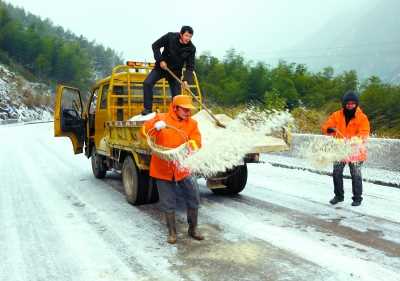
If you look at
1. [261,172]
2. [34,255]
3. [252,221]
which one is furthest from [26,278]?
[261,172]

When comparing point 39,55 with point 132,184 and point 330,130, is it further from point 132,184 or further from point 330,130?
point 330,130

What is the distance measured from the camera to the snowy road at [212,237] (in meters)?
4.27

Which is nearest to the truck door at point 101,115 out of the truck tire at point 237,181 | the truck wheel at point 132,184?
the truck wheel at point 132,184

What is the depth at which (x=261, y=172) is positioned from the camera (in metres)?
10.2

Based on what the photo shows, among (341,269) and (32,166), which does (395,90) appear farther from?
(341,269)

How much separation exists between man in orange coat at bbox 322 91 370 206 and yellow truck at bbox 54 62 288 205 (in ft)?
2.95

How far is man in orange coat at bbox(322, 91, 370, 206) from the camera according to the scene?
655cm

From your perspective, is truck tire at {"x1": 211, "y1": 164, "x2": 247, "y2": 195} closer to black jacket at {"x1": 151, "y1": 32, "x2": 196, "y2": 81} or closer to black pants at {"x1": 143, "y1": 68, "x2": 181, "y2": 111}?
black pants at {"x1": 143, "y1": 68, "x2": 181, "y2": 111}

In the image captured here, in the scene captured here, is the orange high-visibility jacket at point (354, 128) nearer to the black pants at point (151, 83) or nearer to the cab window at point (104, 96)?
the black pants at point (151, 83)

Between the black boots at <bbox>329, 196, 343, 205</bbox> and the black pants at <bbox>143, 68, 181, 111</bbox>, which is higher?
the black pants at <bbox>143, 68, 181, 111</bbox>

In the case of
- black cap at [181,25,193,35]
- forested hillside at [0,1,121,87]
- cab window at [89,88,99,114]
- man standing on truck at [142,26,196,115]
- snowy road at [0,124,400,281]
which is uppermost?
forested hillside at [0,1,121,87]

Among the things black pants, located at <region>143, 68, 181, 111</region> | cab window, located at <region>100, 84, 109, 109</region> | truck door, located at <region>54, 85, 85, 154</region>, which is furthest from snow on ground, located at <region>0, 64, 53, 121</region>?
black pants, located at <region>143, 68, 181, 111</region>

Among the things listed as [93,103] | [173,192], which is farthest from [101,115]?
[173,192]

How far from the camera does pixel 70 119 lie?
32.4 feet
